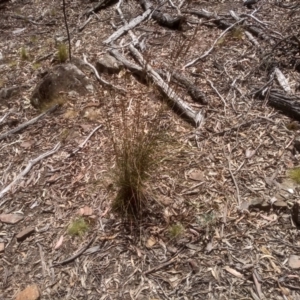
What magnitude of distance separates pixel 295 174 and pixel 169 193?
2.71 feet

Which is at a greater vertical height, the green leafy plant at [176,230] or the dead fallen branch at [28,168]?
the dead fallen branch at [28,168]

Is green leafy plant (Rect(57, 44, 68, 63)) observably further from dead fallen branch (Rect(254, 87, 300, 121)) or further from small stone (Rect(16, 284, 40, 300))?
small stone (Rect(16, 284, 40, 300))

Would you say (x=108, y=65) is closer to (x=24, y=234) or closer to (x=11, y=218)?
(x=11, y=218)

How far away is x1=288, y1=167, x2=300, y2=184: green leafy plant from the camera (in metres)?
2.47

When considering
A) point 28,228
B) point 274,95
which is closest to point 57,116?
point 28,228

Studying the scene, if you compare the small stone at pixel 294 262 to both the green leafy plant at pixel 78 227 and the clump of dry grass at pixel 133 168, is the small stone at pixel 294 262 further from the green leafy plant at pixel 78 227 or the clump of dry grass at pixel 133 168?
the green leafy plant at pixel 78 227

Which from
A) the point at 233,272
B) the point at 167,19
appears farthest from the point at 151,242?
the point at 167,19

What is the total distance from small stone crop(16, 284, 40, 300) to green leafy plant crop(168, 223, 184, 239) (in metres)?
0.80

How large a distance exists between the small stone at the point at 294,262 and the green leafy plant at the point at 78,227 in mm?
1168

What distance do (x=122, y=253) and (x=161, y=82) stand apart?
165cm

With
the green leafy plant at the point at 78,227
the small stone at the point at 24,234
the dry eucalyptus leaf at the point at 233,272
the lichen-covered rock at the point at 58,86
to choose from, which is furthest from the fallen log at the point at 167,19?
the dry eucalyptus leaf at the point at 233,272

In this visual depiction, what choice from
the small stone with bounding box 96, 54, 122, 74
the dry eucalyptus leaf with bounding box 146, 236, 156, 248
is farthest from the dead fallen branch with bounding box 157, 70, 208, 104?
the dry eucalyptus leaf with bounding box 146, 236, 156, 248

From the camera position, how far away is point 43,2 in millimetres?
5590

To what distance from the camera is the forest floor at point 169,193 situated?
207 cm
